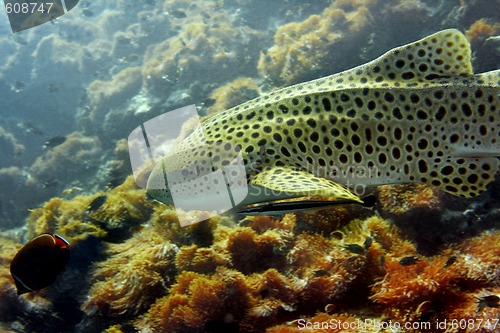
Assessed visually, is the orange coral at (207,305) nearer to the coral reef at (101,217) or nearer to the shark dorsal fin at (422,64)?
the coral reef at (101,217)

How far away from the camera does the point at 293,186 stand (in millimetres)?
2734

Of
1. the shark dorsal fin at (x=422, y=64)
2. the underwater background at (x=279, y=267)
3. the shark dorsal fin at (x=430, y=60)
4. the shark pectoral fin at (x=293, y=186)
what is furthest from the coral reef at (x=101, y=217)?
the shark dorsal fin at (x=430, y=60)

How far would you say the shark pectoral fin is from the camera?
8.37 feet

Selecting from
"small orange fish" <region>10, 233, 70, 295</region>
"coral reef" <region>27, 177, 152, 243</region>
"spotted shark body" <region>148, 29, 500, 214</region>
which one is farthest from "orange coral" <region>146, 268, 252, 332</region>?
"coral reef" <region>27, 177, 152, 243</region>

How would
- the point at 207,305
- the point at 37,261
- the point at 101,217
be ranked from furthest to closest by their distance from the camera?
1. the point at 101,217
2. the point at 37,261
3. the point at 207,305

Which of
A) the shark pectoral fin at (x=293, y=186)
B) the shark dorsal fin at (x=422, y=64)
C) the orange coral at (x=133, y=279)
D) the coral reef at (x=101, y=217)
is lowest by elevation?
the orange coral at (x=133, y=279)

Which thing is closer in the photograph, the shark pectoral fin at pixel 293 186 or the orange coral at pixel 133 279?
the shark pectoral fin at pixel 293 186

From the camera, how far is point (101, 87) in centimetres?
1972

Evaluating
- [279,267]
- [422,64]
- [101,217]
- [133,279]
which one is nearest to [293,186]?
[279,267]

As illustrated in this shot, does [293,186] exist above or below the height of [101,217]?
above

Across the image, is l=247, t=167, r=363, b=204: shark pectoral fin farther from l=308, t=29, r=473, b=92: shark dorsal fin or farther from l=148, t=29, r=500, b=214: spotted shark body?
l=308, t=29, r=473, b=92: shark dorsal fin

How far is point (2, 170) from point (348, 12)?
741 inches

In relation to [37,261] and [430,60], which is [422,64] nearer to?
[430,60]

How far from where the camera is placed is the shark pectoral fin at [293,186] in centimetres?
255
